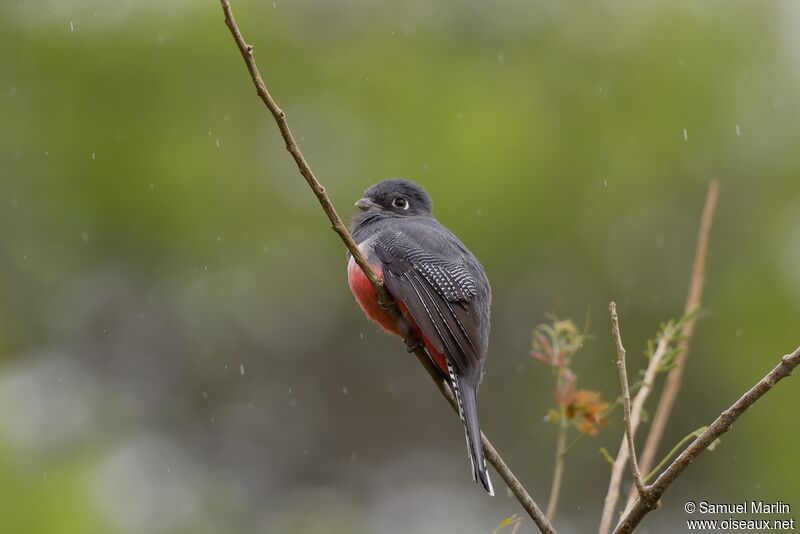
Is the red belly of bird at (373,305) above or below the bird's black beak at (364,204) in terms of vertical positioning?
below

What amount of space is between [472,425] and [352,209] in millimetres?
8688

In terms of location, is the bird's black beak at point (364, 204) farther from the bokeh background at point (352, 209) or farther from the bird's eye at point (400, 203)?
the bokeh background at point (352, 209)

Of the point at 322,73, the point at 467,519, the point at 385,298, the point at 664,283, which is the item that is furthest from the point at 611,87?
the point at 385,298

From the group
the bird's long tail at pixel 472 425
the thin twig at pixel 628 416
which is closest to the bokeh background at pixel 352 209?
the bird's long tail at pixel 472 425

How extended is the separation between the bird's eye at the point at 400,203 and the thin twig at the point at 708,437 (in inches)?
124

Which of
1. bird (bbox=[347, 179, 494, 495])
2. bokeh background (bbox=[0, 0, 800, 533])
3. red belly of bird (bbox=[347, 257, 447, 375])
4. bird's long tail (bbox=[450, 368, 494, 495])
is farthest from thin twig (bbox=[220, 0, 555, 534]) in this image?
bokeh background (bbox=[0, 0, 800, 533])

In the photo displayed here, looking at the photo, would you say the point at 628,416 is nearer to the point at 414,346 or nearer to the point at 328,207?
the point at 328,207

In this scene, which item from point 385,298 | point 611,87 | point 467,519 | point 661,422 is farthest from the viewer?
point 611,87

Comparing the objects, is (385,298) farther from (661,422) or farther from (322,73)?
(322,73)

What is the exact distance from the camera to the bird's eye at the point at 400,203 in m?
5.48

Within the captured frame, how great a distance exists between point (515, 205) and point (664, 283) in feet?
6.21

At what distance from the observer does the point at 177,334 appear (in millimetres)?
12945

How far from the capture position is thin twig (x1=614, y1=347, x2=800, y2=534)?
2.34 metres

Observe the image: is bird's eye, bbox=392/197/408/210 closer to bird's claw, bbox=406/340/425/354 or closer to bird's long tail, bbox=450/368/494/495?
bird's claw, bbox=406/340/425/354
